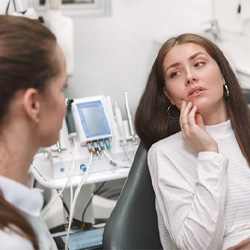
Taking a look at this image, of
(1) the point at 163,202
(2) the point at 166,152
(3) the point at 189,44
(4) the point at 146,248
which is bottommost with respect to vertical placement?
(4) the point at 146,248

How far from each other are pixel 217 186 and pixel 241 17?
1532mm

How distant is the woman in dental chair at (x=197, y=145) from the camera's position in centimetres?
130

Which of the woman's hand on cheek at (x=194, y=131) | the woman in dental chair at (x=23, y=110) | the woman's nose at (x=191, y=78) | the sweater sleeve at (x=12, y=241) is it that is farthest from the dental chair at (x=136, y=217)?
the sweater sleeve at (x=12, y=241)

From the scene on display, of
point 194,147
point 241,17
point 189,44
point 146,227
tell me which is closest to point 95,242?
point 146,227

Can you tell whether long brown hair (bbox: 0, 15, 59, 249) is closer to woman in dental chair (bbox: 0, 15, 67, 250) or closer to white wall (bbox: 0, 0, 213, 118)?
woman in dental chair (bbox: 0, 15, 67, 250)

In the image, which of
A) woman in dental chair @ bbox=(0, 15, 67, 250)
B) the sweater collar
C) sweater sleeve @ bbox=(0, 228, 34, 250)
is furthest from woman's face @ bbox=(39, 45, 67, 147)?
sweater sleeve @ bbox=(0, 228, 34, 250)

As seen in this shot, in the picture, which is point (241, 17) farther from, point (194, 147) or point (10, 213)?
point (10, 213)

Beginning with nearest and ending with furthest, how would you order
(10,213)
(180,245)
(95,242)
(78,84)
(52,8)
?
(10,213) → (180,245) → (95,242) → (52,8) → (78,84)

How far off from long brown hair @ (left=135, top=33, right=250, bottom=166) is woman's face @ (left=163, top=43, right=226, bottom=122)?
0.03 meters

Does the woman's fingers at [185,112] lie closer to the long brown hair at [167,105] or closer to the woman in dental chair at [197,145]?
the woman in dental chair at [197,145]

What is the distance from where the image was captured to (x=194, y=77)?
56.5 inches

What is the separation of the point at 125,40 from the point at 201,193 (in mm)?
1469

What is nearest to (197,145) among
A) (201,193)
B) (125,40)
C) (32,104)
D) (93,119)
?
(201,193)

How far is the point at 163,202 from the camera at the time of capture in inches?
55.0
